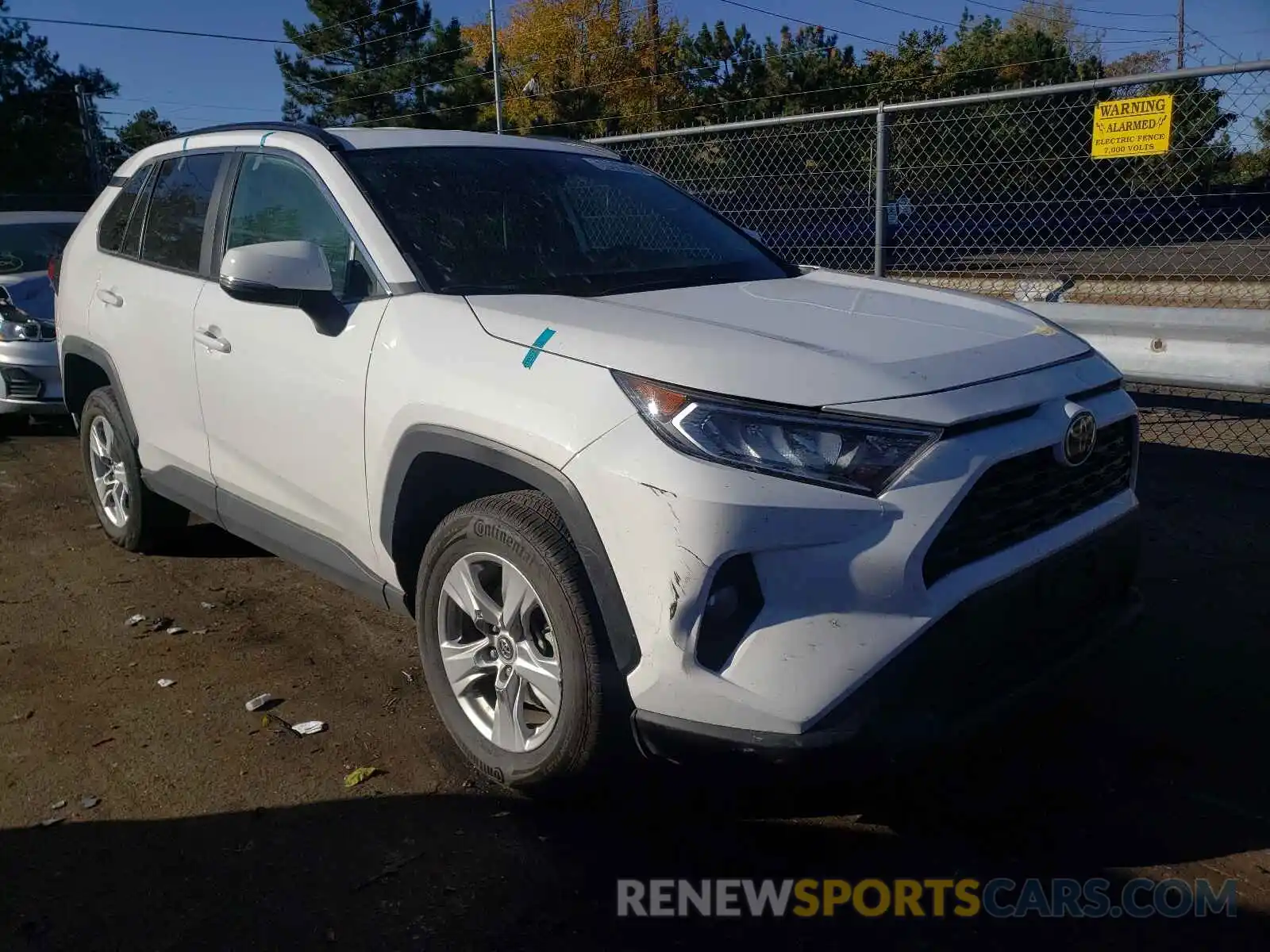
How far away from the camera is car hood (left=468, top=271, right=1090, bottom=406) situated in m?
2.50

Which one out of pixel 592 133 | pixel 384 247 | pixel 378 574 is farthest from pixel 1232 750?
pixel 592 133

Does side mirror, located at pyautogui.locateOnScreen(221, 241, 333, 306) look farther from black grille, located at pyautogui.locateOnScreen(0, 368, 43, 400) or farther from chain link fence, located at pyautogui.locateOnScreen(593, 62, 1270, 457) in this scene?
black grille, located at pyautogui.locateOnScreen(0, 368, 43, 400)

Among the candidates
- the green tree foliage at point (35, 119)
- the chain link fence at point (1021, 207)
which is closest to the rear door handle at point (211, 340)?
the chain link fence at point (1021, 207)

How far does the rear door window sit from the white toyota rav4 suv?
1.4 inches

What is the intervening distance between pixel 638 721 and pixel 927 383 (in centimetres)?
101

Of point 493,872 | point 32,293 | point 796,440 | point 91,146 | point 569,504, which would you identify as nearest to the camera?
point 796,440

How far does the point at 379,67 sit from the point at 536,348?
4534 cm

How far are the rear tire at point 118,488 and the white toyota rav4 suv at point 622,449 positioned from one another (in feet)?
2.36

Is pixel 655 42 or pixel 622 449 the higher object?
pixel 655 42

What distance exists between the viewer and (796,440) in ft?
7.96

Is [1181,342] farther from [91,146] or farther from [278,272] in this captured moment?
[91,146]

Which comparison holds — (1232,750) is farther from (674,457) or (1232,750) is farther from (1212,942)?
(674,457)

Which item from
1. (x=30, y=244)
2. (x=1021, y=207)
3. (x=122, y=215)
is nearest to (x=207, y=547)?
(x=122, y=215)

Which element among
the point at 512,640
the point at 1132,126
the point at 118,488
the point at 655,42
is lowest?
the point at 118,488
